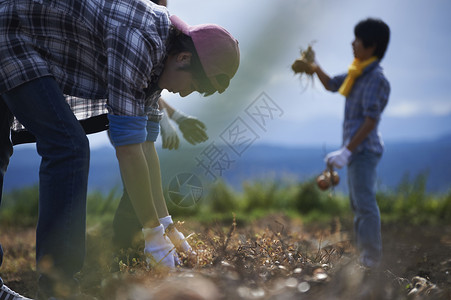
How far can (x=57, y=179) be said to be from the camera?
1760mm

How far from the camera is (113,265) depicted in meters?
2.45

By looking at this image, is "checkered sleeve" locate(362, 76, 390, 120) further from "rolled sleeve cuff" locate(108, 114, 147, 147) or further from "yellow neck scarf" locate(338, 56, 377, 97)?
"rolled sleeve cuff" locate(108, 114, 147, 147)

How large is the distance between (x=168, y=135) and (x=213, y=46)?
1.09m

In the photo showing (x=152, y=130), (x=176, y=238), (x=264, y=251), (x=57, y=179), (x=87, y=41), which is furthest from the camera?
(x=152, y=130)

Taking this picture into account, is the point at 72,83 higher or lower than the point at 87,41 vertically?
lower

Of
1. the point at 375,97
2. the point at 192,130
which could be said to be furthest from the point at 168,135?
the point at 375,97

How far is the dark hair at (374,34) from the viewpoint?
3307mm

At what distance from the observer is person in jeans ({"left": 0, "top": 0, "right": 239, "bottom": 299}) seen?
5.78 feet

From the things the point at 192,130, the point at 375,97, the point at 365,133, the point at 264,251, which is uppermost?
the point at 375,97

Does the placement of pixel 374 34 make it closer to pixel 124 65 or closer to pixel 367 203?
pixel 367 203

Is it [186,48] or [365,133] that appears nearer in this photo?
[186,48]

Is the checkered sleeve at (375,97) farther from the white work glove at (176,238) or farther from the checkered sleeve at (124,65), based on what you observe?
the checkered sleeve at (124,65)

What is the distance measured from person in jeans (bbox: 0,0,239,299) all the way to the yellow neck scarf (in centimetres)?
164

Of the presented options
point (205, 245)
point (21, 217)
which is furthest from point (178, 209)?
point (205, 245)
